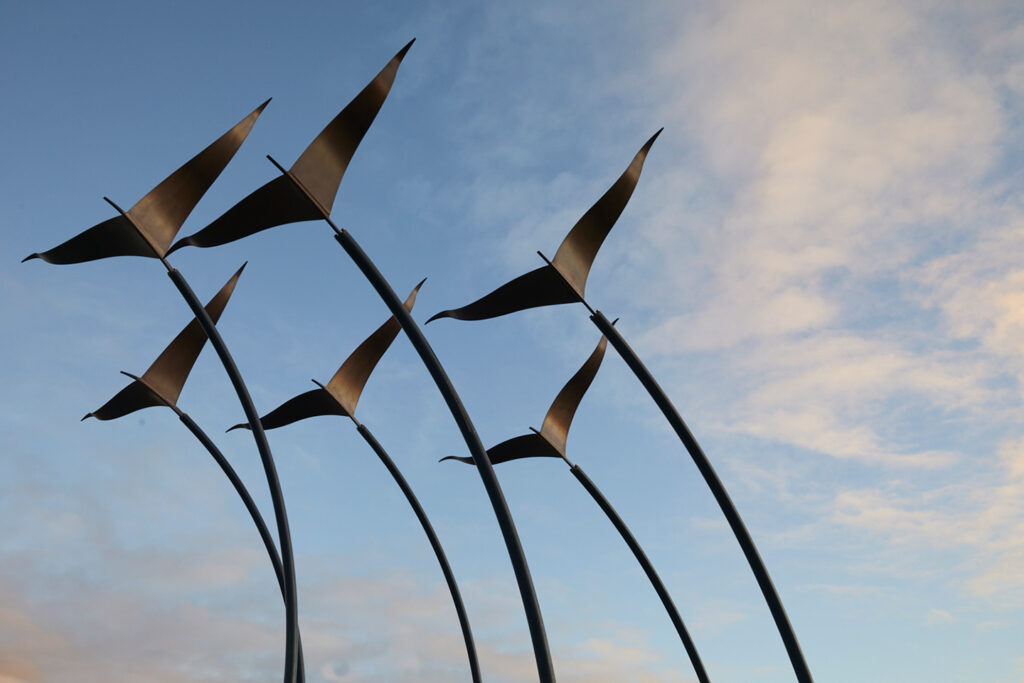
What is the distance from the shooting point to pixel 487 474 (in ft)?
40.2

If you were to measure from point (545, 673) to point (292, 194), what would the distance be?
7862mm

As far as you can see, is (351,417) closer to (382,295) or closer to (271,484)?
(271,484)

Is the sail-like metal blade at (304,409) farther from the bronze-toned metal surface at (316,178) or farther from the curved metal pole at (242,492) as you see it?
the bronze-toned metal surface at (316,178)

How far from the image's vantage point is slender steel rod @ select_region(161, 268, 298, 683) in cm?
1316

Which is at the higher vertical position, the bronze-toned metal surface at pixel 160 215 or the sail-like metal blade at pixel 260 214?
the bronze-toned metal surface at pixel 160 215

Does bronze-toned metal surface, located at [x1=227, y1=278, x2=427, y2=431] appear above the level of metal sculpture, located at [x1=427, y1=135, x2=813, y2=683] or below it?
above

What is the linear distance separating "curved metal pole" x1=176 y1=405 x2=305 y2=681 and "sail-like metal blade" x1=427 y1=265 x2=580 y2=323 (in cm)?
677

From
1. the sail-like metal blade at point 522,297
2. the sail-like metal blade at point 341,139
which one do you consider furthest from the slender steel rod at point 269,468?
the sail-like metal blade at point 522,297

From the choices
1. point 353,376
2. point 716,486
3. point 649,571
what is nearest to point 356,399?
point 353,376

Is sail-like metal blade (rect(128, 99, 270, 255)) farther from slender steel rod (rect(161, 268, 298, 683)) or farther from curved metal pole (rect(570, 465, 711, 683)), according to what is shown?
curved metal pole (rect(570, 465, 711, 683))

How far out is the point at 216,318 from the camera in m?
18.4

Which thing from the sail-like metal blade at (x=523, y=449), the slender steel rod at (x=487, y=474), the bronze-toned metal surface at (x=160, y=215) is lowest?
the slender steel rod at (x=487, y=474)

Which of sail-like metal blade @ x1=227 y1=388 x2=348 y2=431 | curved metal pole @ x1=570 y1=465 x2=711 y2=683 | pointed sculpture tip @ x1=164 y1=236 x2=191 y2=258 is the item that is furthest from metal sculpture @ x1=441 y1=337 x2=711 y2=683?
pointed sculpture tip @ x1=164 y1=236 x2=191 y2=258

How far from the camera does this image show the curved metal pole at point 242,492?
17219 mm
